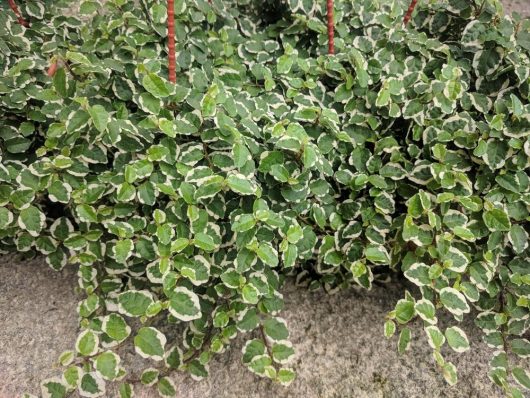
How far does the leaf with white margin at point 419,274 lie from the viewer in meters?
1.25

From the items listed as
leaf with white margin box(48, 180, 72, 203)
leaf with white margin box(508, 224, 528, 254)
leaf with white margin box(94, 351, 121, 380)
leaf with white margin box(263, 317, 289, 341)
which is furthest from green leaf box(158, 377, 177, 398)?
leaf with white margin box(508, 224, 528, 254)

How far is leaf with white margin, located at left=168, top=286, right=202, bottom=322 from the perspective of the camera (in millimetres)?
1146

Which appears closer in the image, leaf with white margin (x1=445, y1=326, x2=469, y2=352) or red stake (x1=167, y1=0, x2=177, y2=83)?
leaf with white margin (x1=445, y1=326, x2=469, y2=352)

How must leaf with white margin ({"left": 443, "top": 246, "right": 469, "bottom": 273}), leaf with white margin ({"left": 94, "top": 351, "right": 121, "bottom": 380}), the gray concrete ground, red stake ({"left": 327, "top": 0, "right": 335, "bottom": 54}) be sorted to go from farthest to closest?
red stake ({"left": 327, "top": 0, "right": 335, "bottom": 54})
the gray concrete ground
leaf with white margin ({"left": 443, "top": 246, "right": 469, "bottom": 273})
leaf with white margin ({"left": 94, "top": 351, "right": 121, "bottom": 380})

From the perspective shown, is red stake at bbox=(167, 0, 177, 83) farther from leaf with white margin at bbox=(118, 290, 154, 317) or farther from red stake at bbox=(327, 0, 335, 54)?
leaf with white margin at bbox=(118, 290, 154, 317)

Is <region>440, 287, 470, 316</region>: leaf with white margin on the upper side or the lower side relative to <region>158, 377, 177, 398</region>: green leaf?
upper

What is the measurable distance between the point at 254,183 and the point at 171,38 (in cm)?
52

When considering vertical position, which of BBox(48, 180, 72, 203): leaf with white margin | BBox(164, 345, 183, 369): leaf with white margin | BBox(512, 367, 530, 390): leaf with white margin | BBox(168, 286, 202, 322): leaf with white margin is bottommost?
BBox(164, 345, 183, 369): leaf with white margin

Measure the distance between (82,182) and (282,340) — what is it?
2.48 ft

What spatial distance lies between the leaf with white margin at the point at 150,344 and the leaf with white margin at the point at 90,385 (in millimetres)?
145

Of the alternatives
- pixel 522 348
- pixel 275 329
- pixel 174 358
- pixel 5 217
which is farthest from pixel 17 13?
pixel 522 348

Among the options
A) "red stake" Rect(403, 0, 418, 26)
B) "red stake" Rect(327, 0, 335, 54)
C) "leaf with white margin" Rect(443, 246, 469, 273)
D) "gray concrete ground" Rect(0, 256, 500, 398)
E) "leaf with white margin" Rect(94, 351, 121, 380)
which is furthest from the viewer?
"red stake" Rect(403, 0, 418, 26)

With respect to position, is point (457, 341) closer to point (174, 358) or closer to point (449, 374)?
point (449, 374)

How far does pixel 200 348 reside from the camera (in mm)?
1351
